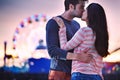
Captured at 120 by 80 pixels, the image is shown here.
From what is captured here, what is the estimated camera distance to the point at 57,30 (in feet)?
8.16

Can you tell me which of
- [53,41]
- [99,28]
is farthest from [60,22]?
[99,28]

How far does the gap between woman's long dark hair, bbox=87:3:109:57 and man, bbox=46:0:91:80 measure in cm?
15

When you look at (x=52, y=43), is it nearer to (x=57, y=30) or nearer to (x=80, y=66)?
(x=57, y=30)

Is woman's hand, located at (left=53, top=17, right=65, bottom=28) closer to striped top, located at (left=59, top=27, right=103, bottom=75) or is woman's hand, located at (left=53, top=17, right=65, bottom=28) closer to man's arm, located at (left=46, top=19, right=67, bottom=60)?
man's arm, located at (left=46, top=19, right=67, bottom=60)

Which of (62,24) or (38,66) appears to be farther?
(38,66)

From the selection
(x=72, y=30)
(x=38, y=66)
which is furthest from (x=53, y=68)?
(x=38, y=66)

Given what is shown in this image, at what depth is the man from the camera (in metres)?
2.39

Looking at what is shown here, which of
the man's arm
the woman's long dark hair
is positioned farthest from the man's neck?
the woman's long dark hair

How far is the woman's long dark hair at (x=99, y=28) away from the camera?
87.5 inches

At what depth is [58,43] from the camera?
2463 mm

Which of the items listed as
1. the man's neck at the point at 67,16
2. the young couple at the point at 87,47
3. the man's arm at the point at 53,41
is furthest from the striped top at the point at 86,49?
the man's neck at the point at 67,16

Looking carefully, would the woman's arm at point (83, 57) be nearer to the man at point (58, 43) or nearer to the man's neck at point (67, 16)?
the man at point (58, 43)

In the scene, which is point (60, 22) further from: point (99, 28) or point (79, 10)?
point (99, 28)

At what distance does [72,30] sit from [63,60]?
18cm
